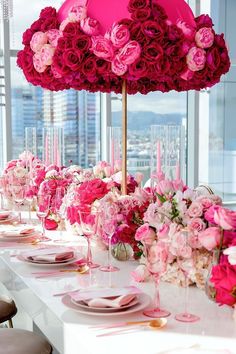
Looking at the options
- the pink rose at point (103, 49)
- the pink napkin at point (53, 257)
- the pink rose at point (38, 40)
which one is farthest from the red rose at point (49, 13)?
the pink napkin at point (53, 257)

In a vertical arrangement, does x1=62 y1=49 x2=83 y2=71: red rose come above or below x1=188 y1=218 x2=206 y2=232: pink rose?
above

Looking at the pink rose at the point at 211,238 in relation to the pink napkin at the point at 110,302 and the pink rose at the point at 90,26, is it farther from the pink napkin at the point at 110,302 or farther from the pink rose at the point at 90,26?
the pink rose at the point at 90,26

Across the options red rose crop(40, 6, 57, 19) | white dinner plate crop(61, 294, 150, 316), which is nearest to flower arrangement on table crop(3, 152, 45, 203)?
red rose crop(40, 6, 57, 19)

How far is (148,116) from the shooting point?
7.63 metres

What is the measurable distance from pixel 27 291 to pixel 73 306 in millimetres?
386

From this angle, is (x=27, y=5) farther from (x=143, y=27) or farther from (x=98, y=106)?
A: (x=143, y=27)

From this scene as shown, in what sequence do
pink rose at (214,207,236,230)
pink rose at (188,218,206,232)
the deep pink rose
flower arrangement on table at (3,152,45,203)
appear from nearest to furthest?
the deep pink rose, pink rose at (214,207,236,230), pink rose at (188,218,206,232), flower arrangement on table at (3,152,45,203)

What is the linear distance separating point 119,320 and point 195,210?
1.71ft

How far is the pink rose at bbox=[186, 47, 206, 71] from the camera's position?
8.25ft

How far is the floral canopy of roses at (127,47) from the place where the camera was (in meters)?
2.40

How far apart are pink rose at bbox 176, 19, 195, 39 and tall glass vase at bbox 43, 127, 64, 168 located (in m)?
1.76

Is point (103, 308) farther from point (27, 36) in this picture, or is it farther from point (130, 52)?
point (27, 36)

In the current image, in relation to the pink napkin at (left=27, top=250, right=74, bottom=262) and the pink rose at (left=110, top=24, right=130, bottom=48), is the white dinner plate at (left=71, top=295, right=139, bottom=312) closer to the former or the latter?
the pink napkin at (left=27, top=250, right=74, bottom=262)

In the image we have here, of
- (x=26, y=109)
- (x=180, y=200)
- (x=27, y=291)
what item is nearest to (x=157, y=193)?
(x=180, y=200)
